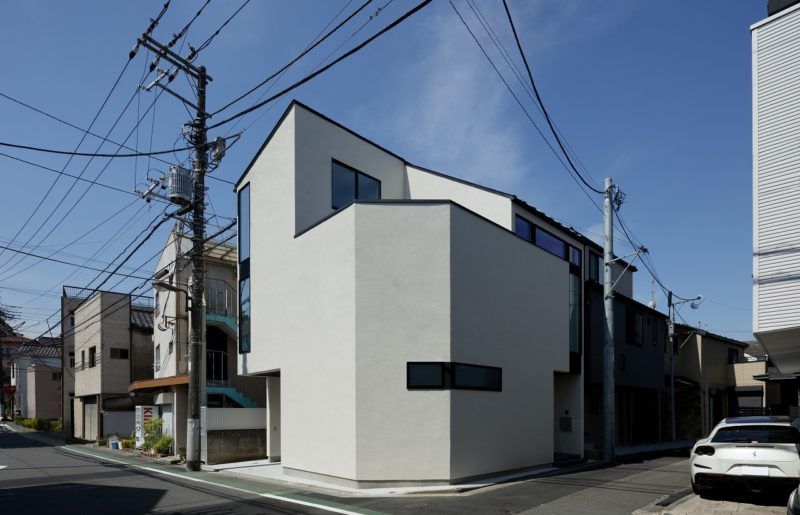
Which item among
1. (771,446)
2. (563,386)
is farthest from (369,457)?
(563,386)

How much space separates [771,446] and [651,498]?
2.79m

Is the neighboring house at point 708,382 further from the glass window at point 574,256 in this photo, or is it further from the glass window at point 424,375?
the glass window at point 424,375

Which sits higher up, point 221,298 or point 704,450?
point 221,298

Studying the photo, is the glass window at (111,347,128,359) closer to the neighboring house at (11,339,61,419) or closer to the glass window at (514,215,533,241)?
the neighboring house at (11,339,61,419)

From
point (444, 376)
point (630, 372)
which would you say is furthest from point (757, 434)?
point (630, 372)

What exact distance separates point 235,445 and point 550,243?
13.5 metres

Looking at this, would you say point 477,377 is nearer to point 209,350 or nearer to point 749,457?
point 749,457

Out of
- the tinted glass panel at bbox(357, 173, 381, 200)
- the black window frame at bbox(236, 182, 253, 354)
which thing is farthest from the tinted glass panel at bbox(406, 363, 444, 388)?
the black window frame at bbox(236, 182, 253, 354)

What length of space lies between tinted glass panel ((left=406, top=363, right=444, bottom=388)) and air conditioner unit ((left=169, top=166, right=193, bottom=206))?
9.88 m

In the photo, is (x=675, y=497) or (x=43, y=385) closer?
(x=675, y=497)

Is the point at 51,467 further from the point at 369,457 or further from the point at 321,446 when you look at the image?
the point at 369,457

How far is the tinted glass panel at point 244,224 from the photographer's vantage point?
1973 centimetres

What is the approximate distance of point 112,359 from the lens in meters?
34.5

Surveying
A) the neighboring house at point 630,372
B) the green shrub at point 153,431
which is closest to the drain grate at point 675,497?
the neighboring house at point 630,372
